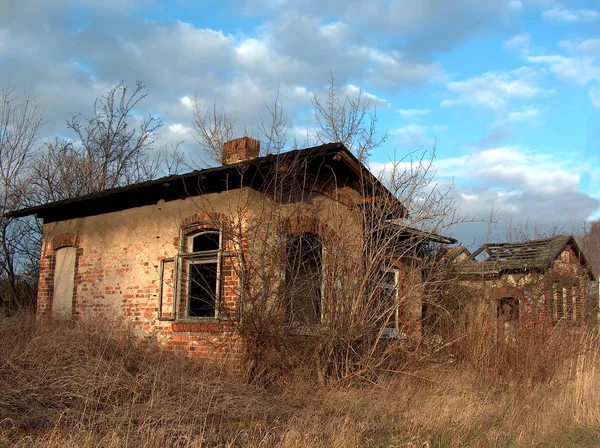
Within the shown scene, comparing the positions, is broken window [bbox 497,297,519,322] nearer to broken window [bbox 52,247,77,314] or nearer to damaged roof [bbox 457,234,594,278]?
damaged roof [bbox 457,234,594,278]

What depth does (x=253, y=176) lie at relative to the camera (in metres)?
9.80

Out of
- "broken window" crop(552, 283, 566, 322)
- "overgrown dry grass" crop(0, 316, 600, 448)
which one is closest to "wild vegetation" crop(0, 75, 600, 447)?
"overgrown dry grass" crop(0, 316, 600, 448)

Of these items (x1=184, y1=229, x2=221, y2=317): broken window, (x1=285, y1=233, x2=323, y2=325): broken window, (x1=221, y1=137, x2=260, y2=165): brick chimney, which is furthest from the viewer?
(x1=221, y1=137, x2=260, y2=165): brick chimney

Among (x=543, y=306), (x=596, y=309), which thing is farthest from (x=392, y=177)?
(x=596, y=309)

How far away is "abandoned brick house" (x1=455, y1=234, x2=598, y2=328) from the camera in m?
11.0

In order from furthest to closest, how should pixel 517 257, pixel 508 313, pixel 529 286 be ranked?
pixel 517 257
pixel 529 286
pixel 508 313

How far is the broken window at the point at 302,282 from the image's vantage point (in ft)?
30.1

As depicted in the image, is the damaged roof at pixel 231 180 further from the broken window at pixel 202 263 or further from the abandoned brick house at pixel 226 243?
the broken window at pixel 202 263

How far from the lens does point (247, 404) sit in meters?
7.22

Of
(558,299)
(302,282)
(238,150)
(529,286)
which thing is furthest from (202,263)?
(558,299)

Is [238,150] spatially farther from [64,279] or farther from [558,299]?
[558,299]

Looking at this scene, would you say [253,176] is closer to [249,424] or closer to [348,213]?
[348,213]

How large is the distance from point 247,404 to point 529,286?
10.6m

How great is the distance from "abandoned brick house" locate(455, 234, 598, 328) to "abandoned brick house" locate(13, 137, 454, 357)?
1.94 m
